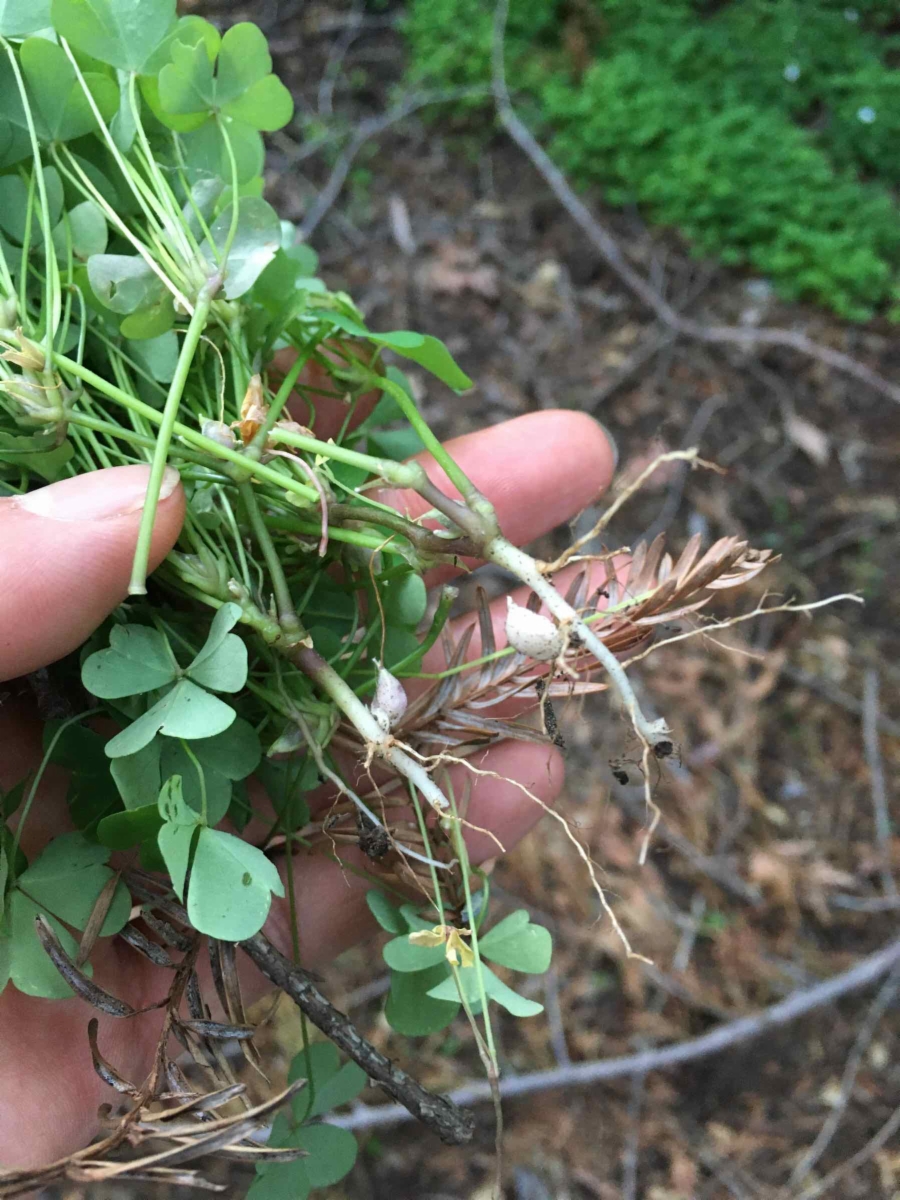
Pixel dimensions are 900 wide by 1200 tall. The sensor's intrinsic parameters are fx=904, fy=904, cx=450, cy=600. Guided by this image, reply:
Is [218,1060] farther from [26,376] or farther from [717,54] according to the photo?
[717,54]

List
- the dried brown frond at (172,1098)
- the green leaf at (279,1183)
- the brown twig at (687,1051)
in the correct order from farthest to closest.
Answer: the brown twig at (687,1051) < the green leaf at (279,1183) < the dried brown frond at (172,1098)

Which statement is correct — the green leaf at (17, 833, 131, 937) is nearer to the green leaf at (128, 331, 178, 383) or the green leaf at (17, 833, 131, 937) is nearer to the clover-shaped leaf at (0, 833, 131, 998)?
the clover-shaped leaf at (0, 833, 131, 998)

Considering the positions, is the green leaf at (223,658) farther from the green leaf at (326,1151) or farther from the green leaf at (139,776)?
the green leaf at (326,1151)

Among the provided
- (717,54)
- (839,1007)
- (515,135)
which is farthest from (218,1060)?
(717,54)

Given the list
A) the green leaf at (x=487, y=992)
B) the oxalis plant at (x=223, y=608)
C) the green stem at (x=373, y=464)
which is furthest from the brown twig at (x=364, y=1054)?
the green stem at (x=373, y=464)

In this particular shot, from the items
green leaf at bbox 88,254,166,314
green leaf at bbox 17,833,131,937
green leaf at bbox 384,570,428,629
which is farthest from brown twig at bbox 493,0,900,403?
green leaf at bbox 17,833,131,937
